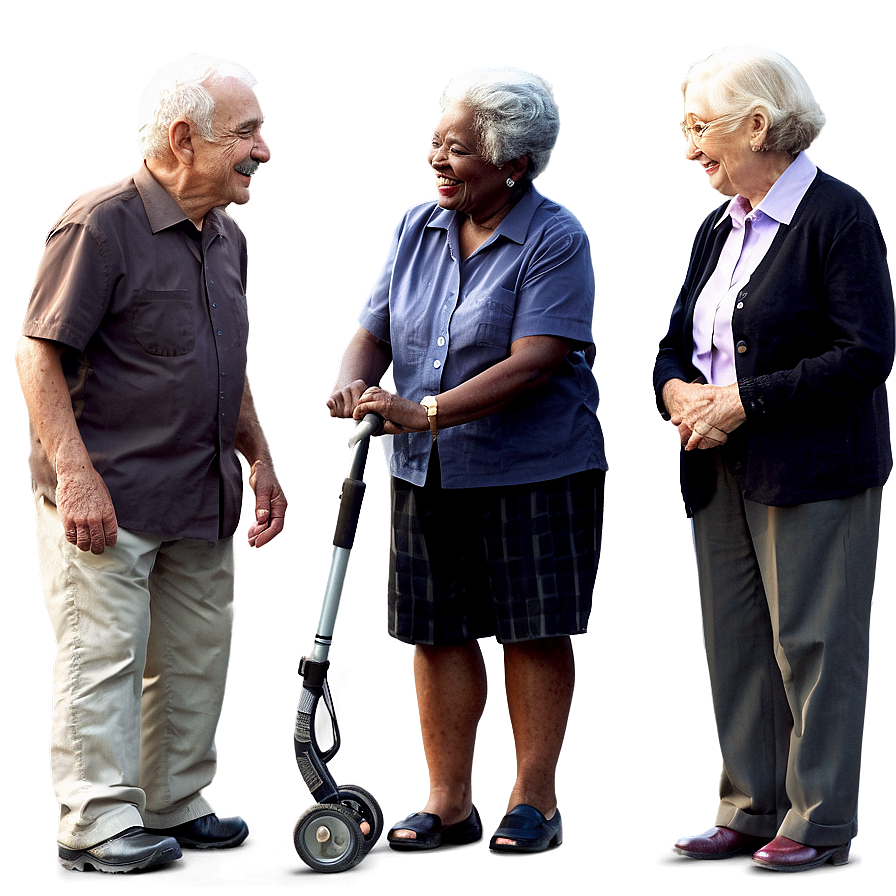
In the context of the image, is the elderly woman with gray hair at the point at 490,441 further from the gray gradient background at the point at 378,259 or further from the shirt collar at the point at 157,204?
the shirt collar at the point at 157,204

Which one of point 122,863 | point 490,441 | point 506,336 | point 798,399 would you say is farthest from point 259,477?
point 798,399

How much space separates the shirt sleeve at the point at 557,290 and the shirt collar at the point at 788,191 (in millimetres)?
440

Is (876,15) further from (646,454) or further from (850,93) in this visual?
(646,454)

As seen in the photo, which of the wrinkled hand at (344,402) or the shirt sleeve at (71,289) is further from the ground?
the shirt sleeve at (71,289)

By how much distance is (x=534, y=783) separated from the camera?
2.71 metres

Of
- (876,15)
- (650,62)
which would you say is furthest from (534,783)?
(876,15)

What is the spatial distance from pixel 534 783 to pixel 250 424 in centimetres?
118

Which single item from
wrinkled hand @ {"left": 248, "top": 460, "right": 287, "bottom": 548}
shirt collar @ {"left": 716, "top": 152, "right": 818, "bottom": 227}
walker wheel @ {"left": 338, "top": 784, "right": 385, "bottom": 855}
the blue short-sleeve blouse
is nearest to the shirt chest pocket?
wrinkled hand @ {"left": 248, "top": 460, "right": 287, "bottom": 548}

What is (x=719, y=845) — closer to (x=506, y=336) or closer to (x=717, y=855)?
Answer: (x=717, y=855)

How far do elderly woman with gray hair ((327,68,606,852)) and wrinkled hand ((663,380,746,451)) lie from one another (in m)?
0.22

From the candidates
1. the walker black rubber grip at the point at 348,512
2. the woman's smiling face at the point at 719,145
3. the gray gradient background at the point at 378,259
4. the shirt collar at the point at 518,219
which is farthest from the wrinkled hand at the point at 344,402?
the woman's smiling face at the point at 719,145

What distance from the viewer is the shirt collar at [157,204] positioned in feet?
8.41

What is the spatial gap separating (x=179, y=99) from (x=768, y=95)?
53.9 inches

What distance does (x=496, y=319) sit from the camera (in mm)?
2588
